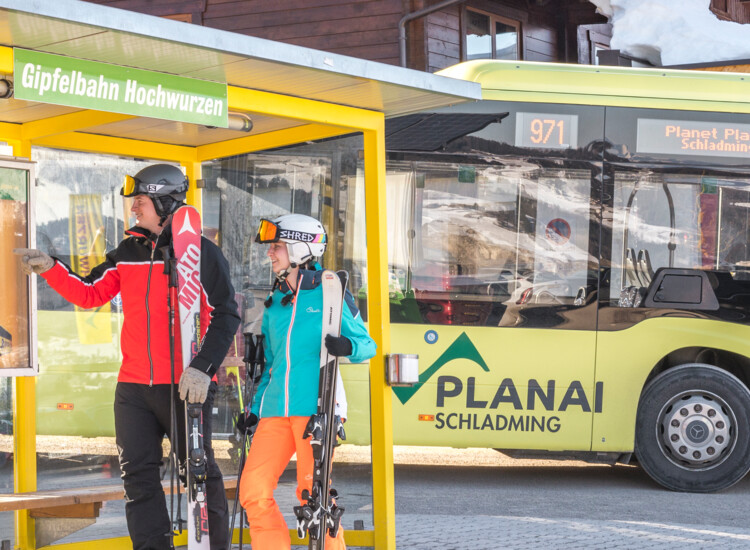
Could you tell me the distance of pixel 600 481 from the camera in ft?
30.8

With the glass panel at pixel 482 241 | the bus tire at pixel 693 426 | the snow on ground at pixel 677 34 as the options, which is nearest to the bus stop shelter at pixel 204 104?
the glass panel at pixel 482 241

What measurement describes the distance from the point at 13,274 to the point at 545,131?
15.0ft

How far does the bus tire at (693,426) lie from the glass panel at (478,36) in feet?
26.3

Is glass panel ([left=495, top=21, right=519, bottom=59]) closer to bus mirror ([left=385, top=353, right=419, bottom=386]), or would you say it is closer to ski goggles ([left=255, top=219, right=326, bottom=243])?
bus mirror ([left=385, top=353, right=419, bottom=386])

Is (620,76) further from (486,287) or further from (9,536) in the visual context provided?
(9,536)

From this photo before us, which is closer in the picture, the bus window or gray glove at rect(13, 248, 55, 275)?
gray glove at rect(13, 248, 55, 275)

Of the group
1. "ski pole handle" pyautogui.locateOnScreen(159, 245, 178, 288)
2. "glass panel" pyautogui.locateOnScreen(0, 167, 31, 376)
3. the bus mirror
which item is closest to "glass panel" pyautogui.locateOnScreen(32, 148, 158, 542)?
"glass panel" pyautogui.locateOnScreen(0, 167, 31, 376)

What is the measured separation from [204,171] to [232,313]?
1789 millimetres

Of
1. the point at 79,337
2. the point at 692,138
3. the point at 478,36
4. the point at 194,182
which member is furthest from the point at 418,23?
the point at 79,337

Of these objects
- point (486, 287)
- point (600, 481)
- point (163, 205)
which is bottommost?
point (600, 481)

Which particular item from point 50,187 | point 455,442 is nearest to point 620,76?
point 455,442

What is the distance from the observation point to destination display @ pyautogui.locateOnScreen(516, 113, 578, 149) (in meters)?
8.88

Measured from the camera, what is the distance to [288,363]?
4.91 metres

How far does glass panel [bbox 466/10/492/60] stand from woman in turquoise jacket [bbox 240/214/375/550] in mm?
11196
